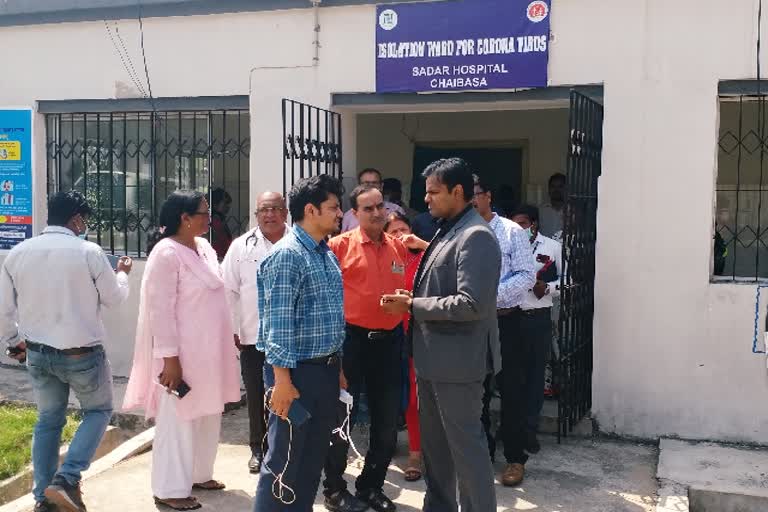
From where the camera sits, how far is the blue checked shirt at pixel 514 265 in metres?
4.44

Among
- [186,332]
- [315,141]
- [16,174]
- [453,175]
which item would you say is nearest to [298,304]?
[453,175]

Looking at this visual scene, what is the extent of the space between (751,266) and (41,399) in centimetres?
632

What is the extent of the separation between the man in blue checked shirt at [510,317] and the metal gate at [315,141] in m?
1.69

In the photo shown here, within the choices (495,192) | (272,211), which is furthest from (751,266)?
(272,211)

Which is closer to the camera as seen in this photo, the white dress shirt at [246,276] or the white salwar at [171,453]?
the white salwar at [171,453]

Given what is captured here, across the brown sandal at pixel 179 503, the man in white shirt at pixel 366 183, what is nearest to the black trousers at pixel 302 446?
the brown sandal at pixel 179 503

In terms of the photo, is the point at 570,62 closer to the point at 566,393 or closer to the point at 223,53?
the point at 566,393

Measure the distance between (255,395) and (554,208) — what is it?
312 centimetres

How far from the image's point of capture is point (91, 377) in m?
4.21

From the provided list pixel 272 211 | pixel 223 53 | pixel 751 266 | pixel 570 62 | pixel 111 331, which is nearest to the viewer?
pixel 272 211

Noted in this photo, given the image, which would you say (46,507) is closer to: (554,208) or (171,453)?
(171,453)

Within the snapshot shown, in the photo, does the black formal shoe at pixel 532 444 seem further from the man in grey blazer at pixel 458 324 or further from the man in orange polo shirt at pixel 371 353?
the man in grey blazer at pixel 458 324

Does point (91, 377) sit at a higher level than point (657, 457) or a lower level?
higher

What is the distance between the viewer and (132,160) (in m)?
6.93
